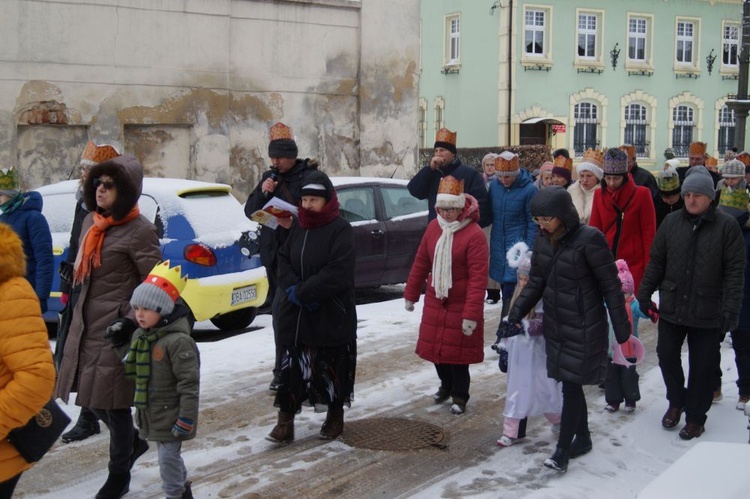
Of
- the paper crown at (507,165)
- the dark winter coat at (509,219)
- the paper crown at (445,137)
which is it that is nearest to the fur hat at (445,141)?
the paper crown at (445,137)

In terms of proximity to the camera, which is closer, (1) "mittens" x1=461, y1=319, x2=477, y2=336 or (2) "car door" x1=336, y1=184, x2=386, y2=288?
(1) "mittens" x1=461, y1=319, x2=477, y2=336

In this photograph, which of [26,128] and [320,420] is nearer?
[320,420]

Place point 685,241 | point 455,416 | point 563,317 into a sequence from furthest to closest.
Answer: point 455,416
point 685,241
point 563,317

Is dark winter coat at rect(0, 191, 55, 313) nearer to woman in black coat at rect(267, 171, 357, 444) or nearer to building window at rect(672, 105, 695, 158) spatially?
woman in black coat at rect(267, 171, 357, 444)

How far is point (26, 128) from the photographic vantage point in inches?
569

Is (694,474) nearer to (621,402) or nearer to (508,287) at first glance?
(621,402)

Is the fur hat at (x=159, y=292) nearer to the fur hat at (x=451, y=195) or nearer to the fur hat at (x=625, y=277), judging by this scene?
the fur hat at (x=451, y=195)

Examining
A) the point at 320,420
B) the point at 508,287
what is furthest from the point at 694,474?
the point at 508,287

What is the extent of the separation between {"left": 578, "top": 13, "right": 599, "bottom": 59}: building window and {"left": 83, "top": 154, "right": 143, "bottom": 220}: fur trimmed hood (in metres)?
31.3

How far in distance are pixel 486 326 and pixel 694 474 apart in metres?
7.04

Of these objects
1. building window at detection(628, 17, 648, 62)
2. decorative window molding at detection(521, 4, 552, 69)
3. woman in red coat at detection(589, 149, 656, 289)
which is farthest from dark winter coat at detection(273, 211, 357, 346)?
building window at detection(628, 17, 648, 62)

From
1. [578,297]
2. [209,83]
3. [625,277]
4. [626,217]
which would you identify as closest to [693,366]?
[625,277]

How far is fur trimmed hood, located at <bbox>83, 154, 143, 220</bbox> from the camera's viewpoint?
5.27 metres

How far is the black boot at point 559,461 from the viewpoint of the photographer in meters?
5.77
